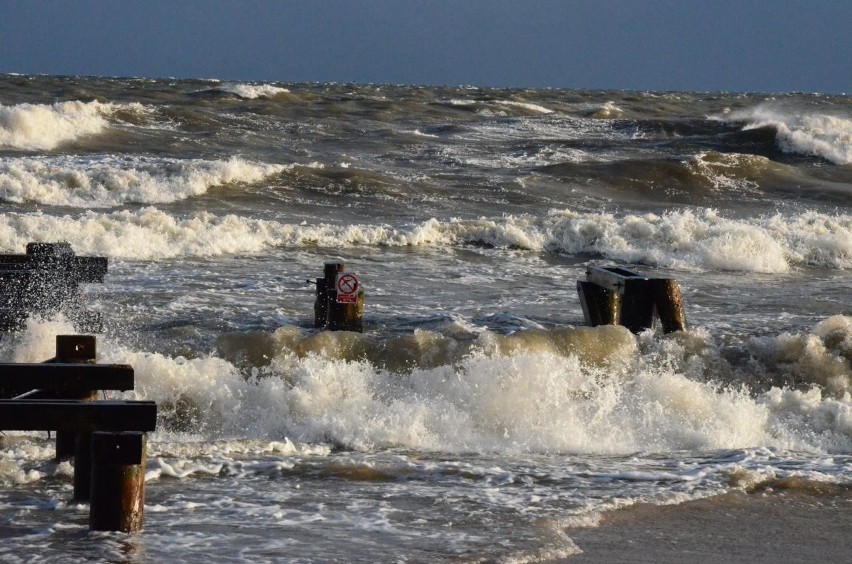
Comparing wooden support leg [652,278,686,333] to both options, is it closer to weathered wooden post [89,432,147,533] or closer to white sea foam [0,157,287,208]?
weathered wooden post [89,432,147,533]

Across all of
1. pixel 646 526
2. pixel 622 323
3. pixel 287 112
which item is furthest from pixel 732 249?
pixel 287 112

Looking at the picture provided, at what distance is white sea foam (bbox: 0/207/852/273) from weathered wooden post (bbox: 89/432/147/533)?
10.5 m

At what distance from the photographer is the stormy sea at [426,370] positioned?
6121mm

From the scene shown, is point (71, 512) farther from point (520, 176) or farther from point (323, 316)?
point (520, 176)

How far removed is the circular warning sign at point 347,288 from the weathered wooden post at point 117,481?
16.5 ft

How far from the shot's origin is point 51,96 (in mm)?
41219

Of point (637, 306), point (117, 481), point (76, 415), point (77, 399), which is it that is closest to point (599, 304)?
point (637, 306)

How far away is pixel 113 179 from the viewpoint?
21.9 m

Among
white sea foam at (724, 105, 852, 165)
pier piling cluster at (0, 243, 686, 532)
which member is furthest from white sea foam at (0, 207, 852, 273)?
white sea foam at (724, 105, 852, 165)

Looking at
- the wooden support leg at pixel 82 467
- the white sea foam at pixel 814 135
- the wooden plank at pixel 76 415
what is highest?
the white sea foam at pixel 814 135

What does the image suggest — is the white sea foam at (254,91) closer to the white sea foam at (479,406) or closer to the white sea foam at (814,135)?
the white sea foam at (814,135)

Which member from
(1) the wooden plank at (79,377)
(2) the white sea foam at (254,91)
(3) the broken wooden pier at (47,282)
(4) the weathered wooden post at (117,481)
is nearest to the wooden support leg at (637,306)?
(3) the broken wooden pier at (47,282)

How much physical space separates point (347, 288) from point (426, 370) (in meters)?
1.39

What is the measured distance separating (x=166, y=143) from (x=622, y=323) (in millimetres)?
21249
